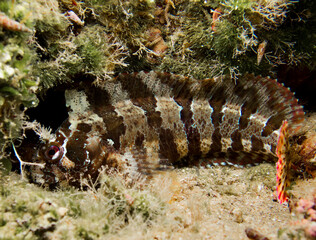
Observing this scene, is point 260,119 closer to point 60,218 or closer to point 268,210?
point 268,210

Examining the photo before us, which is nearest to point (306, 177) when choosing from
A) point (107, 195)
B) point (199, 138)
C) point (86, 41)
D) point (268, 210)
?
point (268, 210)

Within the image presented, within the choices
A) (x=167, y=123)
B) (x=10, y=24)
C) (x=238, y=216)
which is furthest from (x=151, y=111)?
(x=10, y=24)

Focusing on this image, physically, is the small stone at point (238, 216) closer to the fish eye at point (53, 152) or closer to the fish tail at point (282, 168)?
the fish tail at point (282, 168)

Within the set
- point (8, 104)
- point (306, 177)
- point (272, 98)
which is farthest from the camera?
point (272, 98)

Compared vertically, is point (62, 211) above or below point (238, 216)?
below

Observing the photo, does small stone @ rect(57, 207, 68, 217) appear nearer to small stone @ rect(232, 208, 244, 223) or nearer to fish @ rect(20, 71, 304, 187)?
fish @ rect(20, 71, 304, 187)

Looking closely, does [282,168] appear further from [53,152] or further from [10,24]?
[10,24]
